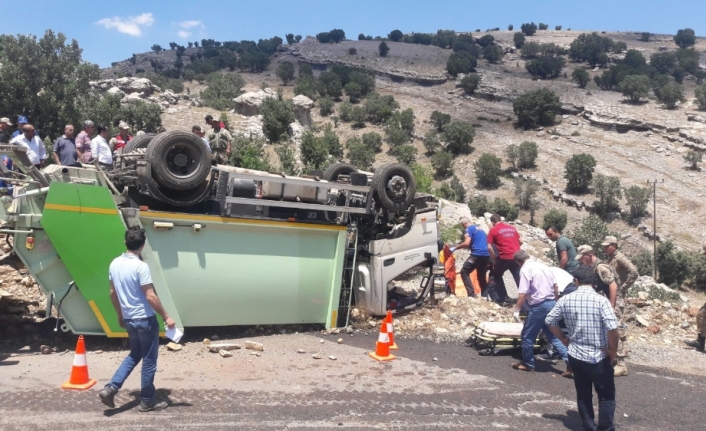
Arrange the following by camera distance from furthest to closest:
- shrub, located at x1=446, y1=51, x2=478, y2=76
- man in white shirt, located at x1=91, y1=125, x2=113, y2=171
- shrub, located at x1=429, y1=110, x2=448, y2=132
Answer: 1. shrub, located at x1=446, y1=51, x2=478, y2=76
2. shrub, located at x1=429, y1=110, x2=448, y2=132
3. man in white shirt, located at x1=91, y1=125, x2=113, y2=171

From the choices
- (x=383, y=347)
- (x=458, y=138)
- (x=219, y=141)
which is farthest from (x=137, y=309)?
(x=458, y=138)

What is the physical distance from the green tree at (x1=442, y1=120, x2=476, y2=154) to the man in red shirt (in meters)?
48.0

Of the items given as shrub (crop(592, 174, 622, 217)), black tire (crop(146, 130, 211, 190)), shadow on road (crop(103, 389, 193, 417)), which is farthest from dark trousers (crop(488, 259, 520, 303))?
shrub (crop(592, 174, 622, 217))

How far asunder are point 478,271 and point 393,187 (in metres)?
2.77

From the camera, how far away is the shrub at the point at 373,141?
177ft

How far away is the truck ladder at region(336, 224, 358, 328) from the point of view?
24.2ft

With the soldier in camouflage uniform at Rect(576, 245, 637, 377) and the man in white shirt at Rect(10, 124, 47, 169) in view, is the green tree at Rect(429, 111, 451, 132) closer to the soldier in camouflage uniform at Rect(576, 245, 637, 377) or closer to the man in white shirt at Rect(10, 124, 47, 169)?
the soldier in camouflage uniform at Rect(576, 245, 637, 377)

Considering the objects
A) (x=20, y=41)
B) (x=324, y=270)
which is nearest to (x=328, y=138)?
(x=20, y=41)

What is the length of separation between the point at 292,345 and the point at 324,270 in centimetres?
100

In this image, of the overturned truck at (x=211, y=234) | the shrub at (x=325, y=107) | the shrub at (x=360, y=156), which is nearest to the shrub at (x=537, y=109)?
the shrub at (x=325, y=107)

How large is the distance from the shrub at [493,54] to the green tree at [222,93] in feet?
160

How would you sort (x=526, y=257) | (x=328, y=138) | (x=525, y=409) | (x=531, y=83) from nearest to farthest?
(x=525, y=409) → (x=526, y=257) → (x=328, y=138) → (x=531, y=83)

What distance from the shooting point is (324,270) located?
284 inches

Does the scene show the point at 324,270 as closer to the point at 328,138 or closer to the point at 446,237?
the point at 446,237
